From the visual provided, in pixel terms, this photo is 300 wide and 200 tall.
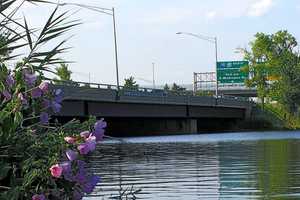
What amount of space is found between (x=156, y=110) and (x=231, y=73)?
131 ft

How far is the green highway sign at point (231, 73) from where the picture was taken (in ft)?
374

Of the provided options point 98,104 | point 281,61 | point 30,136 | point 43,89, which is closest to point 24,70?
point 43,89

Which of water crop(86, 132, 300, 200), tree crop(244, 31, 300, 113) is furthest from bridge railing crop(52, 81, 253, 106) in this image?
water crop(86, 132, 300, 200)

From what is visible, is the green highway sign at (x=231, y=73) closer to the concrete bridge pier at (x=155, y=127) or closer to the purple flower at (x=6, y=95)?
the concrete bridge pier at (x=155, y=127)

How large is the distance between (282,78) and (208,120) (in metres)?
15.0

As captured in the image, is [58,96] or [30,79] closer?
[30,79]

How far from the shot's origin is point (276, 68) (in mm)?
105500

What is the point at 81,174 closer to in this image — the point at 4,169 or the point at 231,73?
the point at 4,169

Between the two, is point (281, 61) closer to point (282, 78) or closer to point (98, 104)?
point (282, 78)

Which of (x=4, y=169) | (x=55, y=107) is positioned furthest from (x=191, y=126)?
(x=4, y=169)

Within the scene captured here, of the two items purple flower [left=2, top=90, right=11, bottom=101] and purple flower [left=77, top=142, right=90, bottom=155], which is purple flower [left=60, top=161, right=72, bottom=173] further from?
purple flower [left=2, top=90, right=11, bottom=101]

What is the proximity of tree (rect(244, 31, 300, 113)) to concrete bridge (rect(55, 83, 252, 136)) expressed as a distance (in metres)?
6.12

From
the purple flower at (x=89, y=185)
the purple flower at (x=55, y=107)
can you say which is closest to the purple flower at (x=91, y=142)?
the purple flower at (x=89, y=185)

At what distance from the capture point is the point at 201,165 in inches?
1006
